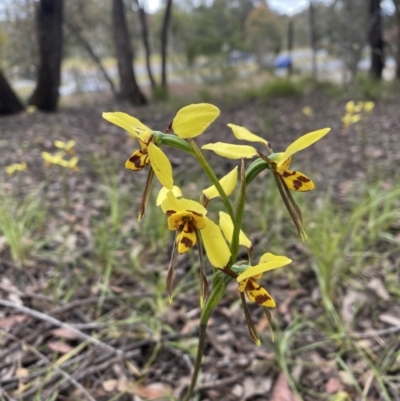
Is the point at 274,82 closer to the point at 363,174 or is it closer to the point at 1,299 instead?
the point at 363,174

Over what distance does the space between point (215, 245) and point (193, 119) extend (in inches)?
8.9

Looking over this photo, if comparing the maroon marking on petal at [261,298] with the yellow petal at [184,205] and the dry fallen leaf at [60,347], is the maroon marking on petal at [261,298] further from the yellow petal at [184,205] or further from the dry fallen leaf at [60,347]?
the dry fallen leaf at [60,347]

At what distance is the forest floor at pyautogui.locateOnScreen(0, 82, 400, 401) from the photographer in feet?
4.43

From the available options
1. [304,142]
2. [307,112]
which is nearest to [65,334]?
[304,142]

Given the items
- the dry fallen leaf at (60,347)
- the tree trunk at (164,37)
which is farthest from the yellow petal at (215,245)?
the tree trunk at (164,37)

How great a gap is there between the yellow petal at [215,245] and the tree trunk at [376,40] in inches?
330

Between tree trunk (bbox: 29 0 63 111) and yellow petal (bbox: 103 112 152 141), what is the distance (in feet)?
20.8

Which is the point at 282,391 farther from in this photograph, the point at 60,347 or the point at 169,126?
the point at 169,126

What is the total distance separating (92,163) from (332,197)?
6.19 feet

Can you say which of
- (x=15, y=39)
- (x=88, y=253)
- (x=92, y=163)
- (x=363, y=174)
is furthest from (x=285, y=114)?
(x=15, y=39)

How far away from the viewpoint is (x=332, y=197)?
9.04 ft

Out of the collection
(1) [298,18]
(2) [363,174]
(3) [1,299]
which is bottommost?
(1) [298,18]

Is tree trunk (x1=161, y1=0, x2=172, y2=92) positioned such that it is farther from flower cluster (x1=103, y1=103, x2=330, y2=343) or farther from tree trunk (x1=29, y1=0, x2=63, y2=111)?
flower cluster (x1=103, y1=103, x2=330, y2=343)

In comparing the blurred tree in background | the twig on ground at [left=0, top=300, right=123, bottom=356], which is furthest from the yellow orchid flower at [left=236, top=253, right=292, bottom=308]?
the blurred tree in background
